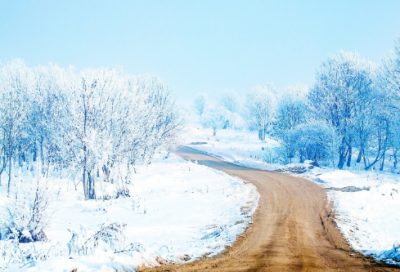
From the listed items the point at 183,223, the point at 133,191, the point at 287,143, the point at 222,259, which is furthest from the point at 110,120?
the point at 287,143

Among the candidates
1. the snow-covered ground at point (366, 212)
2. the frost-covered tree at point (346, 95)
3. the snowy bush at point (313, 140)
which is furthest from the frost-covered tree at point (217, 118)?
the snow-covered ground at point (366, 212)

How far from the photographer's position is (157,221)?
12.5 metres

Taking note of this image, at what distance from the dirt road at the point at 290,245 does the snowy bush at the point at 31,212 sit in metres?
5.76

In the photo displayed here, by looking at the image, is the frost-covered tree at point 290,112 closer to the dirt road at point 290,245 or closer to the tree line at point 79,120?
the tree line at point 79,120

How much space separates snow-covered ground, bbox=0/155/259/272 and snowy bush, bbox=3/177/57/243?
0.72m

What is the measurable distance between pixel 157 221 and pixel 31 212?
5476mm

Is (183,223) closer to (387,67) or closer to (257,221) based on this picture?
(257,221)

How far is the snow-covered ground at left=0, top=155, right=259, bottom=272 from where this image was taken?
6469 millimetres

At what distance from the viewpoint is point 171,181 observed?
2352 centimetres

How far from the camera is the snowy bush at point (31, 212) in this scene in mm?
9102

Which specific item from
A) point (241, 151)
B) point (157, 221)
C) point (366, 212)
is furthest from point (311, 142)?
point (157, 221)

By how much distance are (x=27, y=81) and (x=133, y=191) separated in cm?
1527

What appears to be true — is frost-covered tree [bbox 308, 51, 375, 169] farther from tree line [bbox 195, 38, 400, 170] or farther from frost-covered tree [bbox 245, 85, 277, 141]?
frost-covered tree [bbox 245, 85, 277, 141]

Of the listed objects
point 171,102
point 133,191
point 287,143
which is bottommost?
point 133,191
